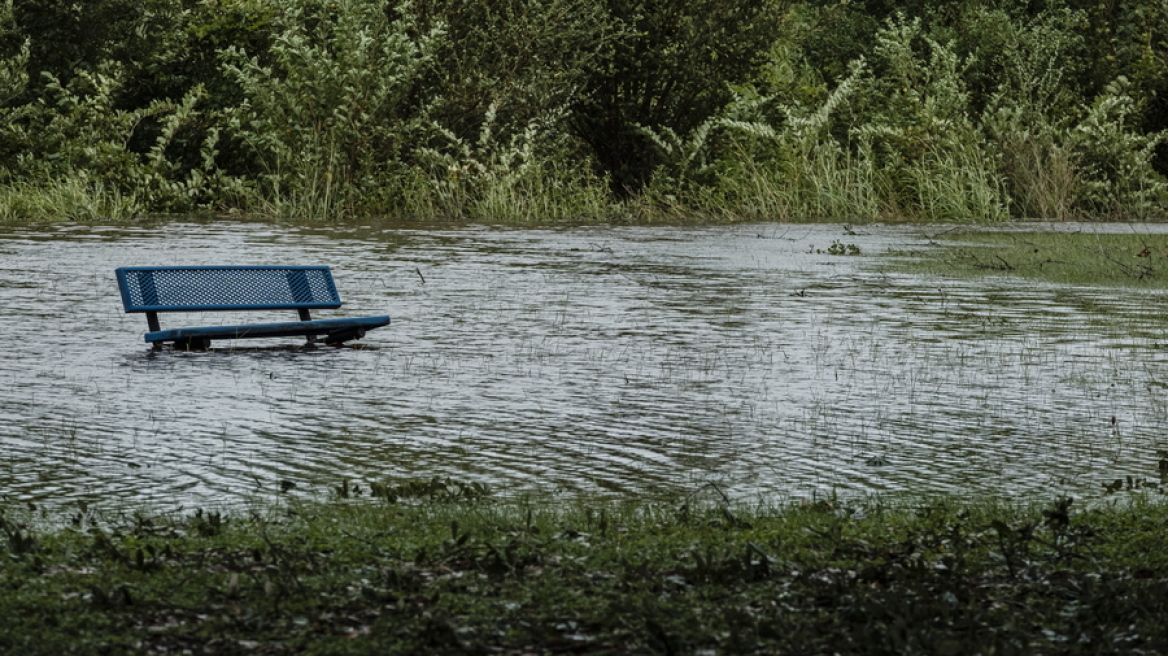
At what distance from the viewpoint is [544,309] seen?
13242 mm

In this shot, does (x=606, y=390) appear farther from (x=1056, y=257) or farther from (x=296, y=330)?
(x=1056, y=257)

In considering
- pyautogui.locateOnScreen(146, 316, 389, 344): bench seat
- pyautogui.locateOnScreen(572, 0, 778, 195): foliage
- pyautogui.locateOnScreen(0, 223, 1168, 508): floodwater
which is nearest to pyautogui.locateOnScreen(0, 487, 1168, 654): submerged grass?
pyautogui.locateOnScreen(0, 223, 1168, 508): floodwater

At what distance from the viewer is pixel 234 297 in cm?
1177

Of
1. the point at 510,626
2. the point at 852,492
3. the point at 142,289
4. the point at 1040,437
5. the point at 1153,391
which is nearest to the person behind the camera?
the point at 510,626

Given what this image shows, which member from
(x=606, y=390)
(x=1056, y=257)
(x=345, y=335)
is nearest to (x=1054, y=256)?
(x=1056, y=257)

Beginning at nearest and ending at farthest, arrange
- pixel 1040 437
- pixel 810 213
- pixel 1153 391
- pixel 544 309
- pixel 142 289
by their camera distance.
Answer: pixel 1040 437, pixel 1153 391, pixel 142 289, pixel 544 309, pixel 810 213

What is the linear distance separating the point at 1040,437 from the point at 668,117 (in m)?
20.2

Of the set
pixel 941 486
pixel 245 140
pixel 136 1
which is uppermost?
pixel 136 1

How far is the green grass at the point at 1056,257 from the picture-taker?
16250 mm

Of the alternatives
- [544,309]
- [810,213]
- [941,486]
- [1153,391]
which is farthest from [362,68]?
[941,486]

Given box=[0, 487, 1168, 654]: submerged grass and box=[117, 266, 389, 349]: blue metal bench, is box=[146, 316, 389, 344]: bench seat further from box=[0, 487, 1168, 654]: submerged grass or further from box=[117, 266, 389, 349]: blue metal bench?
box=[0, 487, 1168, 654]: submerged grass

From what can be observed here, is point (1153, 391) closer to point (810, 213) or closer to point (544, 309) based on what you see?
point (544, 309)

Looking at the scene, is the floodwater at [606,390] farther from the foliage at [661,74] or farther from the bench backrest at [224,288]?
the foliage at [661,74]

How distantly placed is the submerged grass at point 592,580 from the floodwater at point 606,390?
0.65 meters
